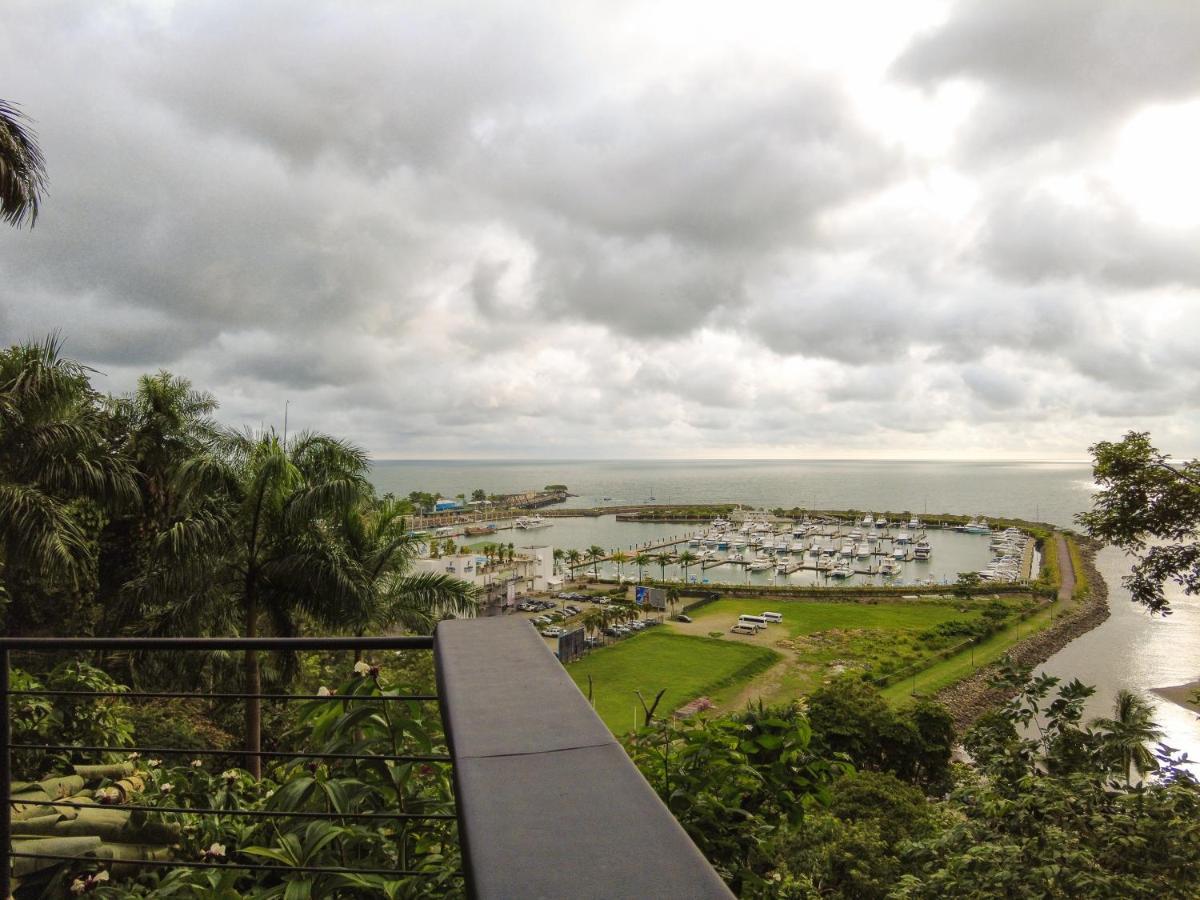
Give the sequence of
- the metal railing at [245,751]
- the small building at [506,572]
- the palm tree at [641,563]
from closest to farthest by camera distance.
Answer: the metal railing at [245,751]
the small building at [506,572]
the palm tree at [641,563]

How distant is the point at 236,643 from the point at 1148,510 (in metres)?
6.34

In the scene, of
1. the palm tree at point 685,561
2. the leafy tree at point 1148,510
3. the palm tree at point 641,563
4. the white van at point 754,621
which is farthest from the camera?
the palm tree at point 641,563

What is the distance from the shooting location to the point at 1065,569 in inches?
1700

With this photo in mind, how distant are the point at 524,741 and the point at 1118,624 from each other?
125 feet

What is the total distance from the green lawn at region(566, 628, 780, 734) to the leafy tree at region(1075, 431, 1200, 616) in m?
14.7

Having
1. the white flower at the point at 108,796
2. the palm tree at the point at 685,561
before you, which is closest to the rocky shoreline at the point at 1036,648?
the white flower at the point at 108,796

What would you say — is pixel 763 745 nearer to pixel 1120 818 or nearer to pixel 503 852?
pixel 503 852

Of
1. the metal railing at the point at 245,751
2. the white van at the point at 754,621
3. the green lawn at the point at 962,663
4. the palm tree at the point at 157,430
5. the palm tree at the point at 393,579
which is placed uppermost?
the palm tree at the point at 157,430

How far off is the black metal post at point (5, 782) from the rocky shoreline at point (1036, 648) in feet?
44.3

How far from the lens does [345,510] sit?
7.14 metres

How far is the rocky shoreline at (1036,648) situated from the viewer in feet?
63.7

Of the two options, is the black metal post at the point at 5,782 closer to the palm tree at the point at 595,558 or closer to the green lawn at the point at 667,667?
the green lawn at the point at 667,667

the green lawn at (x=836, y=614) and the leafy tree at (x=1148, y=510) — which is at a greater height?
the leafy tree at (x=1148, y=510)

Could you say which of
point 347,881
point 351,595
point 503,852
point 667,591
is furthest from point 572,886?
point 667,591
